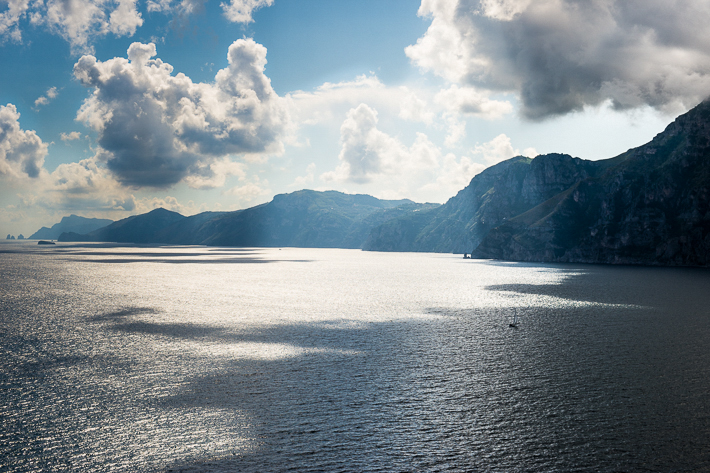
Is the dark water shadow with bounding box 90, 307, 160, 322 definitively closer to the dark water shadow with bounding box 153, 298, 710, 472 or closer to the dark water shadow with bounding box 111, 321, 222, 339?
the dark water shadow with bounding box 111, 321, 222, 339

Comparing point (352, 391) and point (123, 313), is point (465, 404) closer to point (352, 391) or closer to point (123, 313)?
point (352, 391)

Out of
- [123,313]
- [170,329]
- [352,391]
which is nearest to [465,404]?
[352,391]

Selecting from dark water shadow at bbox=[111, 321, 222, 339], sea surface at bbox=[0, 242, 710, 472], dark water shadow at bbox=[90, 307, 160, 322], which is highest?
sea surface at bbox=[0, 242, 710, 472]

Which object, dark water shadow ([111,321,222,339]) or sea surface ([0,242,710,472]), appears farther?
dark water shadow ([111,321,222,339])

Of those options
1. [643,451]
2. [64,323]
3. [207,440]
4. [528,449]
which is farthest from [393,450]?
[64,323]

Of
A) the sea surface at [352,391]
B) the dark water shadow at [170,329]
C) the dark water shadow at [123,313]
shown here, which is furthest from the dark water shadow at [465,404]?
the dark water shadow at [123,313]

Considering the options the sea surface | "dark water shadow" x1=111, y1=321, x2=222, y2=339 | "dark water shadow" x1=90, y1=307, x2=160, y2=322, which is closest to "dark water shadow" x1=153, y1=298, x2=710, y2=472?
the sea surface

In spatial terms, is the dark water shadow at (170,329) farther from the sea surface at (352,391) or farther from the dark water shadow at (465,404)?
the dark water shadow at (465,404)

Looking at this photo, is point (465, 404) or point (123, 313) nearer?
point (465, 404)

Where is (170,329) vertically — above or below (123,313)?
above
